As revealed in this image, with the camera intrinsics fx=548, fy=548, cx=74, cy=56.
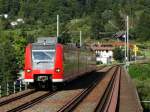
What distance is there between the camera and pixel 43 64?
1208 inches

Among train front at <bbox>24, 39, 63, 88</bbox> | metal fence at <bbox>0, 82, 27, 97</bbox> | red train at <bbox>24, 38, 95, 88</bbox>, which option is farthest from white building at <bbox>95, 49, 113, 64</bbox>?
train front at <bbox>24, 39, 63, 88</bbox>

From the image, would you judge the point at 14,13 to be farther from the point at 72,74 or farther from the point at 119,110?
the point at 119,110

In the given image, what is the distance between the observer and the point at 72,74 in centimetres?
3600

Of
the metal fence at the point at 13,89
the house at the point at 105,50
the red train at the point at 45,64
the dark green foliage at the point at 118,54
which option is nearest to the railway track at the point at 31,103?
the red train at the point at 45,64

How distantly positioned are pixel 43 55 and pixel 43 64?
610mm

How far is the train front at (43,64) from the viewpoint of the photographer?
101 ft

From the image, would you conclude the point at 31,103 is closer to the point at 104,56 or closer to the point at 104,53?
the point at 104,56

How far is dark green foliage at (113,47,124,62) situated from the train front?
112 meters

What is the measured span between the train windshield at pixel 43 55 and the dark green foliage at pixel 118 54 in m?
112

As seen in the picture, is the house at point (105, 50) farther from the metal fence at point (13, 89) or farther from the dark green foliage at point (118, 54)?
the metal fence at point (13, 89)

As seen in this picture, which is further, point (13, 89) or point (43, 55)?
point (13, 89)

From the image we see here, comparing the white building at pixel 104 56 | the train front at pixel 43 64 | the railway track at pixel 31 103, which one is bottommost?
the railway track at pixel 31 103

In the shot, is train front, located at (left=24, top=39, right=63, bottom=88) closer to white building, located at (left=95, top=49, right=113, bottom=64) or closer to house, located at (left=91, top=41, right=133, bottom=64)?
white building, located at (left=95, top=49, right=113, bottom=64)

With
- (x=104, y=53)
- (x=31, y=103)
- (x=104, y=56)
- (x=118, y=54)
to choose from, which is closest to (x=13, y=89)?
(x=31, y=103)
